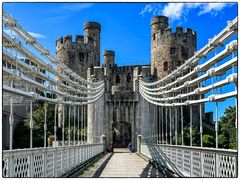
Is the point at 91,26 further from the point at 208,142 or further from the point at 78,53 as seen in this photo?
the point at 208,142

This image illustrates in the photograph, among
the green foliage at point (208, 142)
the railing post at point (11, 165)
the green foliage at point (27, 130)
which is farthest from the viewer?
Result: the green foliage at point (27, 130)

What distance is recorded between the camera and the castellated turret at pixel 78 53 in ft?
135

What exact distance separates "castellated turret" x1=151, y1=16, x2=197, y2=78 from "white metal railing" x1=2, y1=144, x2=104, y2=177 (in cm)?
2438

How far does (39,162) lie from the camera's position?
663cm

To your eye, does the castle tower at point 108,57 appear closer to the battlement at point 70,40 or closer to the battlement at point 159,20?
the battlement at point 70,40

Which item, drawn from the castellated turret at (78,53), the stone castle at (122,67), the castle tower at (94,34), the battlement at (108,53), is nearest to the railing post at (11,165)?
the stone castle at (122,67)

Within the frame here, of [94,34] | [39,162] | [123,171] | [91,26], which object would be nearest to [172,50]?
[94,34]

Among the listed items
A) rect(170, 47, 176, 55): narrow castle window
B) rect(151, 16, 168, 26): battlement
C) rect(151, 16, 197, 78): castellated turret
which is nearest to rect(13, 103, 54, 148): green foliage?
rect(151, 16, 197, 78): castellated turret

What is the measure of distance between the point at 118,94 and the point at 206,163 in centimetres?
1824

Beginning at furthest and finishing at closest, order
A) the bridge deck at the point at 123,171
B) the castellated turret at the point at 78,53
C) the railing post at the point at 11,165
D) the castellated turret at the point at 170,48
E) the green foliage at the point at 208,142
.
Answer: the castellated turret at the point at 78,53 → the castellated turret at the point at 170,48 → the green foliage at the point at 208,142 → the bridge deck at the point at 123,171 → the railing post at the point at 11,165

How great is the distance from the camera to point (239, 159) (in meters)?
4.84

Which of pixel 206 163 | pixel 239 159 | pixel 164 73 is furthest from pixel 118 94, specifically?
pixel 239 159

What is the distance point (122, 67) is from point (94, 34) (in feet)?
21.4

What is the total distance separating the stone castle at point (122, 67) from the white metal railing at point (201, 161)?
1220cm
